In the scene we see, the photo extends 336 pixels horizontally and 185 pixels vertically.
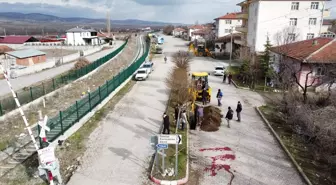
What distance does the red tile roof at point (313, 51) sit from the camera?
22266 mm

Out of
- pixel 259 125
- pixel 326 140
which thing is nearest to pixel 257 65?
pixel 259 125

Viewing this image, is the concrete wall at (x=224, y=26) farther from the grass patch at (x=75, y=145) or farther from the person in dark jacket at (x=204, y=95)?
the grass patch at (x=75, y=145)

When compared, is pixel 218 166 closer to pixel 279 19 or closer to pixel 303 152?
pixel 303 152

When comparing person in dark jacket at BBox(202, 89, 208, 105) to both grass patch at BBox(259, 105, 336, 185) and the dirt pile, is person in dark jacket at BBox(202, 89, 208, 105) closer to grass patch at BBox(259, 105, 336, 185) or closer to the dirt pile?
the dirt pile

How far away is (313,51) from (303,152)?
14.2 meters

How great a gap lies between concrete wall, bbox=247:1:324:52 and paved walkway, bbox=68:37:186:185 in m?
22.7

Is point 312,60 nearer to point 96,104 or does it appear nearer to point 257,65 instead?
point 257,65

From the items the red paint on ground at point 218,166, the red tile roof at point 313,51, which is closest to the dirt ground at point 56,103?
the red paint on ground at point 218,166

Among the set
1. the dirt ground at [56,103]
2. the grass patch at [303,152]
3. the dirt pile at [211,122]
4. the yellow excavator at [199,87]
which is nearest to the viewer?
the grass patch at [303,152]

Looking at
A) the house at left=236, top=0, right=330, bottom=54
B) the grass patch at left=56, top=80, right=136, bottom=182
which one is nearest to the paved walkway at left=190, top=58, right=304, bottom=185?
the grass patch at left=56, top=80, right=136, bottom=182

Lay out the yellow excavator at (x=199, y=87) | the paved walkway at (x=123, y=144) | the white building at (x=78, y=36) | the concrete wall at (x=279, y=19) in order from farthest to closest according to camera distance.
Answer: the white building at (x=78, y=36), the concrete wall at (x=279, y=19), the yellow excavator at (x=199, y=87), the paved walkway at (x=123, y=144)

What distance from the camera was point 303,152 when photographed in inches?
477

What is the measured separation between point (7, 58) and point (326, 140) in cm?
3668

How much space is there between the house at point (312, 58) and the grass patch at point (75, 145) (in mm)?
16158
